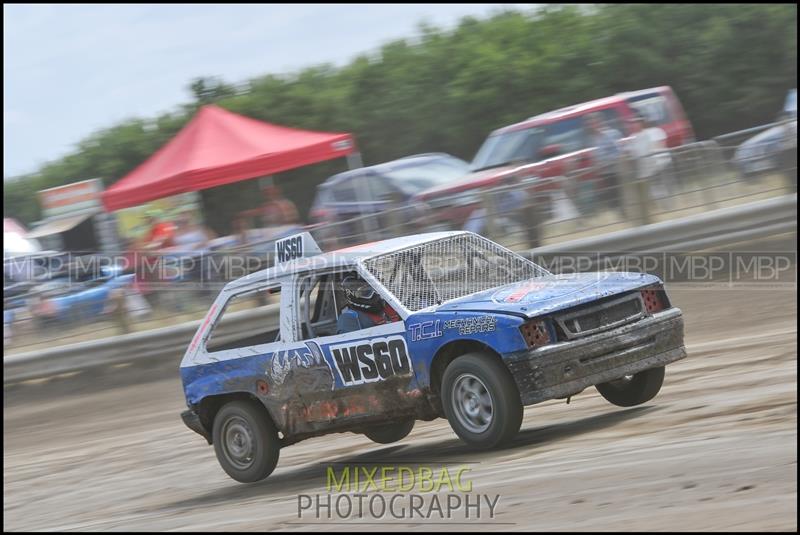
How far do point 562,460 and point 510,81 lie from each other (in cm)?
2031

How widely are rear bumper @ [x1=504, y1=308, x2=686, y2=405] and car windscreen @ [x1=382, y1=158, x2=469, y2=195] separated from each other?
9258mm

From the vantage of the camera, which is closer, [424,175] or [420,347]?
[420,347]

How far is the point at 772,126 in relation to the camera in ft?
41.2

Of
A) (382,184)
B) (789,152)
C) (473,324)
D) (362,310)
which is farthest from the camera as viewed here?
(382,184)

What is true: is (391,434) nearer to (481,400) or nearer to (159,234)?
(481,400)

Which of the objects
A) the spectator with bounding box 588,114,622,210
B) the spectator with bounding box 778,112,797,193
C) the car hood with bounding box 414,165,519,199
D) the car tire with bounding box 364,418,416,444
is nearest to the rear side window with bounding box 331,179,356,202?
the car hood with bounding box 414,165,519,199

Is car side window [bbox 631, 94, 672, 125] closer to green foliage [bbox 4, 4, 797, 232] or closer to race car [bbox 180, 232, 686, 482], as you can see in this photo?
race car [bbox 180, 232, 686, 482]

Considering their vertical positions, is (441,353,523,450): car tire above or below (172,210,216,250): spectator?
below

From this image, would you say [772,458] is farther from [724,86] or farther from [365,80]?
[365,80]

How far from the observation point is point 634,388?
25.9 feet

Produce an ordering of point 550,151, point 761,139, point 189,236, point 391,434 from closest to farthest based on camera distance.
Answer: point 391,434 < point 761,139 < point 550,151 < point 189,236

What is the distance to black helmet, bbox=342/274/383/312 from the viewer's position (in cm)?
755

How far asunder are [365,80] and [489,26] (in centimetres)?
360

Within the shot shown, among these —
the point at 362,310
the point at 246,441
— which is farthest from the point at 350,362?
the point at 246,441
